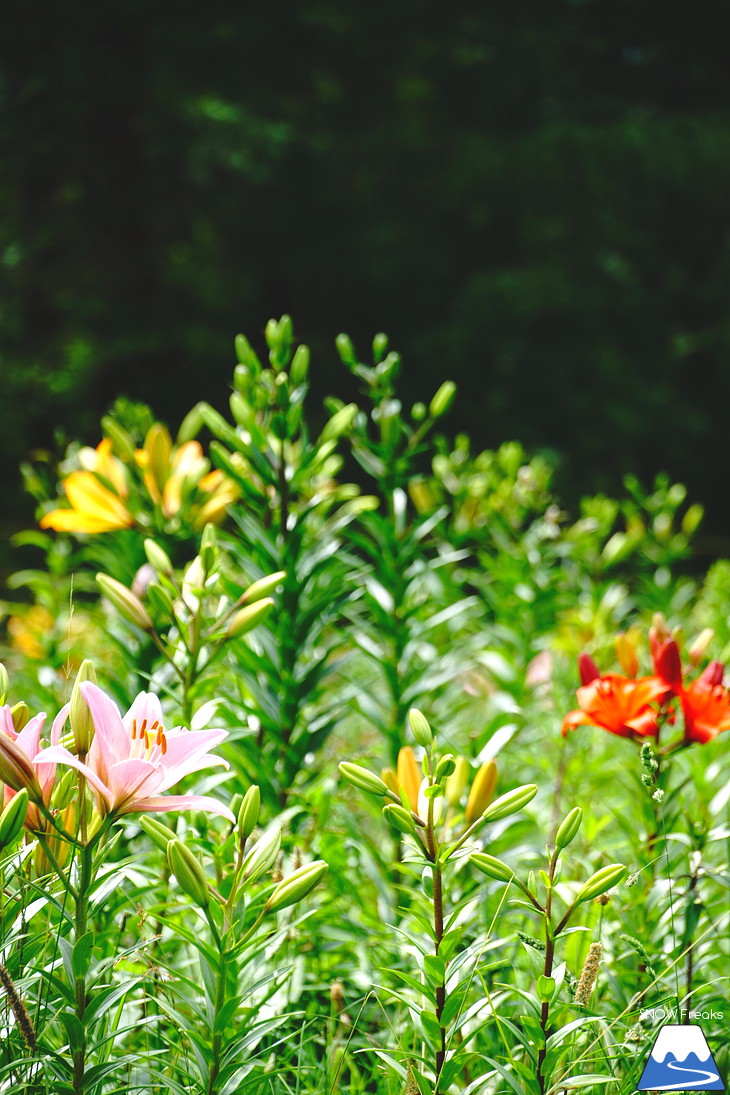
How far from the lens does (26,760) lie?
0.63 m

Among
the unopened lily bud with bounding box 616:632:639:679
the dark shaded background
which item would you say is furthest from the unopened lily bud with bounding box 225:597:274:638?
the dark shaded background

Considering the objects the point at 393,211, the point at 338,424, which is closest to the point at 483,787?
the point at 338,424

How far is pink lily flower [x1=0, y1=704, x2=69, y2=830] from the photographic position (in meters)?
0.62

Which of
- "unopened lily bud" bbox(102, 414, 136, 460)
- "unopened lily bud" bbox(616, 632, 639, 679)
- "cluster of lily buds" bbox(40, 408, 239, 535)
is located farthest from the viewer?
"unopened lily bud" bbox(102, 414, 136, 460)

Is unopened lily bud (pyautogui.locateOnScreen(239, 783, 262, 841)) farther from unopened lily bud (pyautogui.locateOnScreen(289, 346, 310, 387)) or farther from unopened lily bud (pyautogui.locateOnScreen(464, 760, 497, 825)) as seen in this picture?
unopened lily bud (pyautogui.locateOnScreen(289, 346, 310, 387))

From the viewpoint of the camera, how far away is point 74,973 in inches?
25.0

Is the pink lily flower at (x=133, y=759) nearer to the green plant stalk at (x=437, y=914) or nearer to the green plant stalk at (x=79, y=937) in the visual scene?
the green plant stalk at (x=79, y=937)

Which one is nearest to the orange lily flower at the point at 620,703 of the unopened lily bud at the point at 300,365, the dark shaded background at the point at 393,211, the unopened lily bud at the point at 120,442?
the unopened lily bud at the point at 300,365

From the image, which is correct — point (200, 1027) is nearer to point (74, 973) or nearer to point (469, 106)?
point (74, 973)

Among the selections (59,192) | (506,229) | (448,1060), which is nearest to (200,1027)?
(448,1060)

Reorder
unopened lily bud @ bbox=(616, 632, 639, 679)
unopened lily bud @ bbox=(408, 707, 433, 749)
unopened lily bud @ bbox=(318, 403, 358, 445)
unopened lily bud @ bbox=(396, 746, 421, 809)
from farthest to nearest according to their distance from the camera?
unopened lily bud @ bbox=(318, 403, 358, 445) → unopened lily bud @ bbox=(616, 632, 639, 679) → unopened lily bud @ bbox=(396, 746, 421, 809) → unopened lily bud @ bbox=(408, 707, 433, 749)

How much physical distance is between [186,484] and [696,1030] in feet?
3.18

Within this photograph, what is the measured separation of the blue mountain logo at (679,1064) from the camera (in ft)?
2.26

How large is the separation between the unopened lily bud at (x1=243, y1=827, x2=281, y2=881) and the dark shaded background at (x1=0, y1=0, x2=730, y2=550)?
607 centimetres
